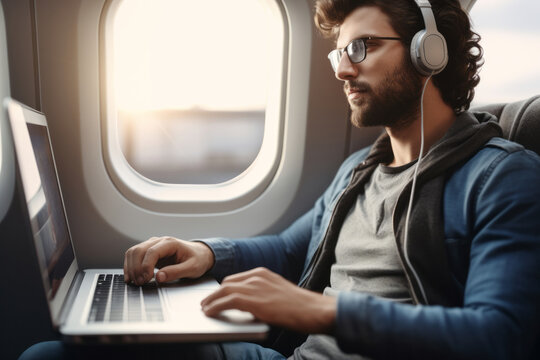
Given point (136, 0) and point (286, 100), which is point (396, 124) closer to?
point (286, 100)

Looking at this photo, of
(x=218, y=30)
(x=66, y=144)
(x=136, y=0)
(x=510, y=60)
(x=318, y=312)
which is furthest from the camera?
(x=218, y=30)

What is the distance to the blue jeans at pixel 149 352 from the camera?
2.65ft

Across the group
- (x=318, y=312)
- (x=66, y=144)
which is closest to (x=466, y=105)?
(x=318, y=312)

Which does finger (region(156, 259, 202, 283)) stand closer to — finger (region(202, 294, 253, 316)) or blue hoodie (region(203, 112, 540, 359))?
blue hoodie (region(203, 112, 540, 359))

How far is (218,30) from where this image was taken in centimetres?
169

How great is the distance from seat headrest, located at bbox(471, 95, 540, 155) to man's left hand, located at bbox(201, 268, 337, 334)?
651mm

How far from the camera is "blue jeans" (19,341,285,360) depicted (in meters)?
0.81

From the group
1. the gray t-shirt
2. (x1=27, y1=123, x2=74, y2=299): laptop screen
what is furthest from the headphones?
(x1=27, y1=123, x2=74, y2=299): laptop screen

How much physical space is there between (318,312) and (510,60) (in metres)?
1.29

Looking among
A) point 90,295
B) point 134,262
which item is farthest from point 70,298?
point 134,262

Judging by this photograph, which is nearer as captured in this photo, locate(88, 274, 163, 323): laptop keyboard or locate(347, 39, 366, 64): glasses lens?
locate(88, 274, 163, 323): laptop keyboard

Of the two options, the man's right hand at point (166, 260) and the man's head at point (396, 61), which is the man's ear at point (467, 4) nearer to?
the man's head at point (396, 61)

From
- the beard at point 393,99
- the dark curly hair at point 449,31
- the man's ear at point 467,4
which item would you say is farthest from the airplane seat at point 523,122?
the man's ear at point 467,4

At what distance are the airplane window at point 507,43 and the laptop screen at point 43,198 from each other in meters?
1.34
